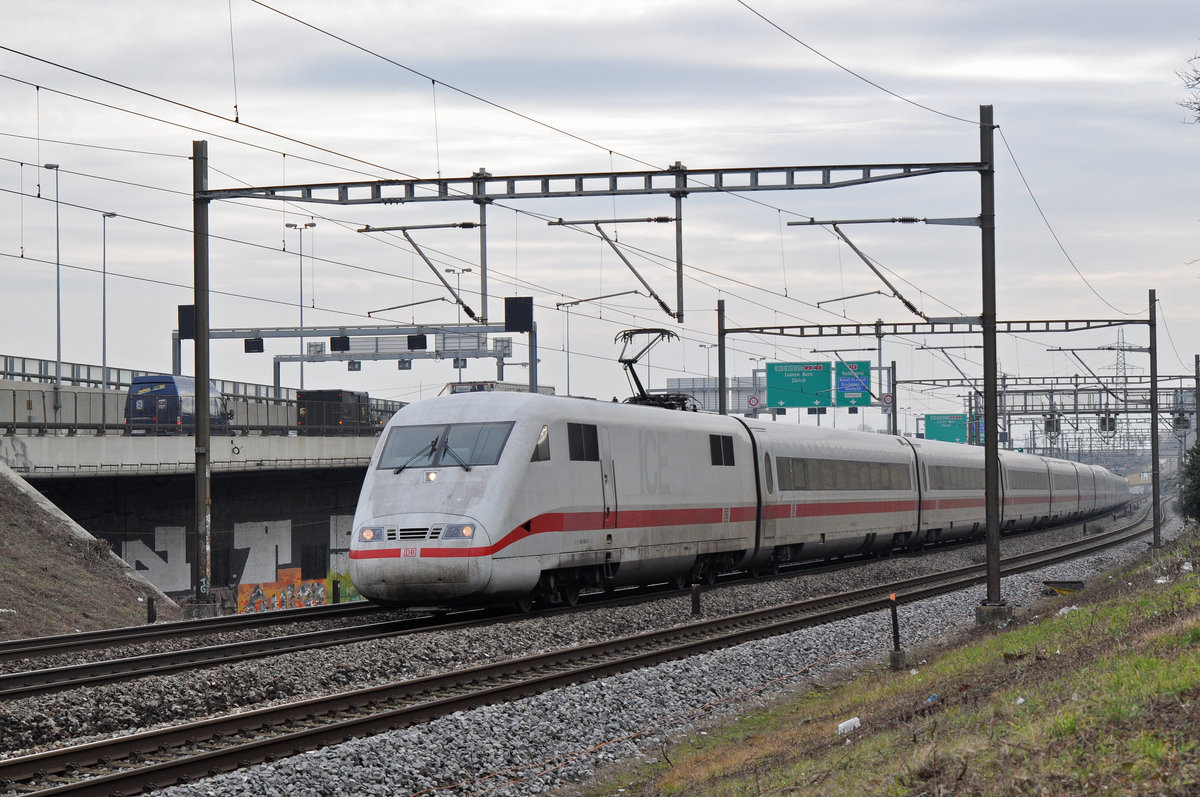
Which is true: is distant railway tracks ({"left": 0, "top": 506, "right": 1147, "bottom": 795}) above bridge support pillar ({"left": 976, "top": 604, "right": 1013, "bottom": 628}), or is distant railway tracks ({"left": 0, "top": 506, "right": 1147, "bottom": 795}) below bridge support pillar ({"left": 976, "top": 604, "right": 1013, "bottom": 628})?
above

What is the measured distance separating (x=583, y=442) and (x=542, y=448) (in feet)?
4.35

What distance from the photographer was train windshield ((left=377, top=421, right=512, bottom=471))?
19.0 m

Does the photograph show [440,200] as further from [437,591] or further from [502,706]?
[502,706]

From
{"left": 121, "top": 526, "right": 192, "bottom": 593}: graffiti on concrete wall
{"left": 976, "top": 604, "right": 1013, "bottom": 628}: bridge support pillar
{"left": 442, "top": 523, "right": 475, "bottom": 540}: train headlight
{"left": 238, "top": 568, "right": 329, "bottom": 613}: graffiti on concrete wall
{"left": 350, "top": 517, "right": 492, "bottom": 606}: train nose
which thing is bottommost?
{"left": 238, "top": 568, "right": 329, "bottom": 613}: graffiti on concrete wall

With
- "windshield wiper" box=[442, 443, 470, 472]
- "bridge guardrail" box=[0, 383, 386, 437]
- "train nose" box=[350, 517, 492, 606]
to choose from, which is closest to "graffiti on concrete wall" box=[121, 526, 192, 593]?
"bridge guardrail" box=[0, 383, 386, 437]

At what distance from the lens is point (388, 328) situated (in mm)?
53844

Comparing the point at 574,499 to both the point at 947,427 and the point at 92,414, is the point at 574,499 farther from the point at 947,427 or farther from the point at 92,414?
the point at 947,427


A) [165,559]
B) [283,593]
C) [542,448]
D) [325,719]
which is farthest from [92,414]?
[325,719]

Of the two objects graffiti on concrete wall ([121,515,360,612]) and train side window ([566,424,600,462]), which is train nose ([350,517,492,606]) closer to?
train side window ([566,424,600,462])

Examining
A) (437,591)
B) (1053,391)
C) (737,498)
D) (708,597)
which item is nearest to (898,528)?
(737,498)

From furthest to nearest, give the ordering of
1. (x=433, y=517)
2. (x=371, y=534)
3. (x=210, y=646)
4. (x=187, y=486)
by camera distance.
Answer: (x=187, y=486) → (x=371, y=534) → (x=433, y=517) → (x=210, y=646)

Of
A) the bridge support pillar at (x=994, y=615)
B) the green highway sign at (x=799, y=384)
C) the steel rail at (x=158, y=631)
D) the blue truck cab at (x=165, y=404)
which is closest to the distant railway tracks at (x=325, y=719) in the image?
the bridge support pillar at (x=994, y=615)

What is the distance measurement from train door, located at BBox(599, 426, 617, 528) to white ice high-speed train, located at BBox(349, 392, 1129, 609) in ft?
0.12

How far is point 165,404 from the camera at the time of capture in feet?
148
